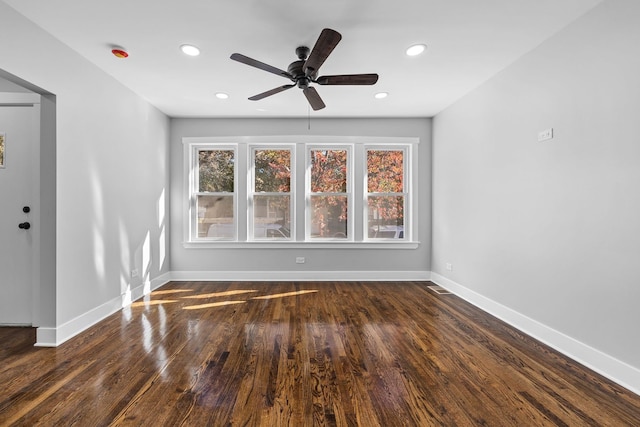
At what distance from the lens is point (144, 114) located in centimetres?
399

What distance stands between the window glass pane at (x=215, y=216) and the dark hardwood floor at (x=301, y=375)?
1.76 meters

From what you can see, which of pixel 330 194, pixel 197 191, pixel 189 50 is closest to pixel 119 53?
pixel 189 50

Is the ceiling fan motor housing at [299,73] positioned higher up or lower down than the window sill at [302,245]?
higher up

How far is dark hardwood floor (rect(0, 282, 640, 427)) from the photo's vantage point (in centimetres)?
168

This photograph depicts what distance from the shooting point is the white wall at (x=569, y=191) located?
2.01 metres

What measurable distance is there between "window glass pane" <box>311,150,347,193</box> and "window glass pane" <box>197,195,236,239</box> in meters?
1.46

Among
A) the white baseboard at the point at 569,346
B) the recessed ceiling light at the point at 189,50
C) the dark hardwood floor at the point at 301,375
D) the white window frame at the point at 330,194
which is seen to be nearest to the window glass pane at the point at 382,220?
the white window frame at the point at 330,194

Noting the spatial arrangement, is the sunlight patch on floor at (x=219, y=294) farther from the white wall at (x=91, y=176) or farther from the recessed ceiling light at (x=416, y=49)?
the recessed ceiling light at (x=416, y=49)

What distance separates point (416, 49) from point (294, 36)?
1.13 metres

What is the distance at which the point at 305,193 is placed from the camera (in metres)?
→ 4.85

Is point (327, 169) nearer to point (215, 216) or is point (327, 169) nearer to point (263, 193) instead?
point (263, 193)

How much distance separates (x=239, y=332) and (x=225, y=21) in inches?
106

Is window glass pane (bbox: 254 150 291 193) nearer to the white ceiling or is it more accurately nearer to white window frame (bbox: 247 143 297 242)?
white window frame (bbox: 247 143 297 242)

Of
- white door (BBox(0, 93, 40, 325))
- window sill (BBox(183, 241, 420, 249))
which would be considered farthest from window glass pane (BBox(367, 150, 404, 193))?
white door (BBox(0, 93, 40, 325))
